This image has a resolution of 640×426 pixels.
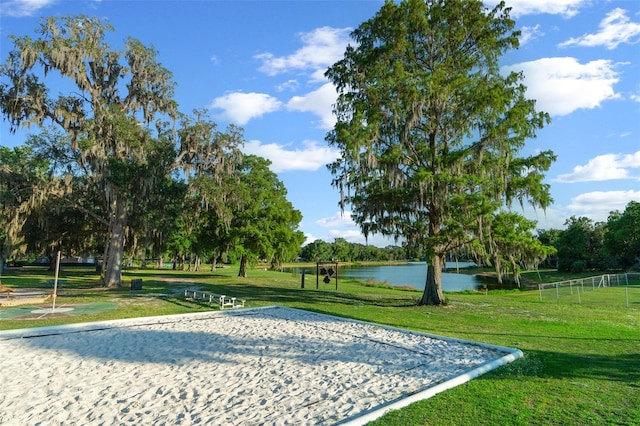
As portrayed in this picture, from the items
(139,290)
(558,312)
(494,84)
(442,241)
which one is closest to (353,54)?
(494,84)

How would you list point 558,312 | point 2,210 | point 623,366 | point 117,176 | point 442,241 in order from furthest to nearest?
point 2,210
point 117,176
point 558,312
point 442,241
point 623,366

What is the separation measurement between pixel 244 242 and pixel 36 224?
12.3 m

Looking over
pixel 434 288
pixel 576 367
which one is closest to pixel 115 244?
pixel 434 288

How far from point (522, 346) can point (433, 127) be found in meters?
8.89

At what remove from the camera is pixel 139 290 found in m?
18.2

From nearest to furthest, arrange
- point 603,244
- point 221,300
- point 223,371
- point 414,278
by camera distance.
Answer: point 223,371
point 221,300
point 414,278
point 603,244

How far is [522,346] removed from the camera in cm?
837

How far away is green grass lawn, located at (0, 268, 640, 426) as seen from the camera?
185 inches

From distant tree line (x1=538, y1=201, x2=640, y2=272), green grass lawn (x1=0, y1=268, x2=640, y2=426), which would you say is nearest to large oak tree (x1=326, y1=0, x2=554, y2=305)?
green grass lawn (x1=0, y1=268, x2=640, y2=426)

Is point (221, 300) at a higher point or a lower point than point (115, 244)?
lower

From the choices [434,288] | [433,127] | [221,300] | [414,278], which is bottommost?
[414,278]

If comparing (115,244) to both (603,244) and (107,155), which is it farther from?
(603,244)

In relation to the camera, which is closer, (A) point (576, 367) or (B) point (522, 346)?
(A) point (576, 367)

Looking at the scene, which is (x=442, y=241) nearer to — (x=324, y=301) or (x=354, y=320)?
(x=354, y=320)
